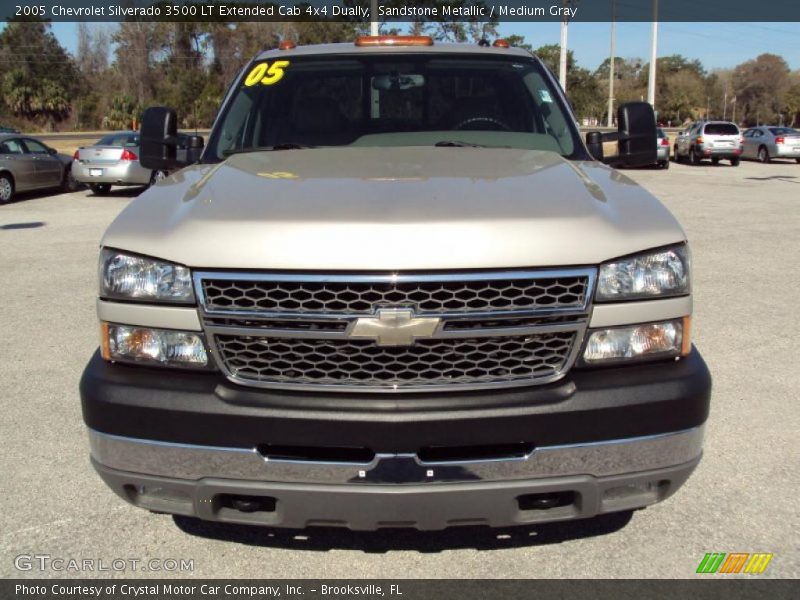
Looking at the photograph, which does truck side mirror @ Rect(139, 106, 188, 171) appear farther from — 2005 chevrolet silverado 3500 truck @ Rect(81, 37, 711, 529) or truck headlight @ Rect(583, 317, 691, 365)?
truck headlight @ Rect(583, 317, 691, 365)

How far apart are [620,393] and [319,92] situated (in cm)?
246

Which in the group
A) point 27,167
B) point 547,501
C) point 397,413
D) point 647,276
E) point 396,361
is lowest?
point 547,501

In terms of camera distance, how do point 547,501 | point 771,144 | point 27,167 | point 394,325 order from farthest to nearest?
1. point 771,144
2. point 27,167
3. point 547,501
4. point 394,325

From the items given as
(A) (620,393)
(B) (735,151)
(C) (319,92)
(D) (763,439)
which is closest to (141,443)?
(A) (620,393)

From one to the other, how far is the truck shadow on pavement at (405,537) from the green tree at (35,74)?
71358 mm

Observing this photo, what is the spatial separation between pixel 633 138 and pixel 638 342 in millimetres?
1778

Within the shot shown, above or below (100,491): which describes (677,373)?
above

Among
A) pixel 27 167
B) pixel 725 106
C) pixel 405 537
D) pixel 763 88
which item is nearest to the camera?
pixel 405 537

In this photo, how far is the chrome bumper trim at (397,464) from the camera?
239 centimetres

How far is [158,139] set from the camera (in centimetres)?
403

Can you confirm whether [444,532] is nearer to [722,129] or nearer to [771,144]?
→ [722,129]

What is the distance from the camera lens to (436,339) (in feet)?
7.86

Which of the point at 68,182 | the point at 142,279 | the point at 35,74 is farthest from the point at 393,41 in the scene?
the point at 35,74

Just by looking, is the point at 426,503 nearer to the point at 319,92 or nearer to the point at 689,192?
the point at 319,92
